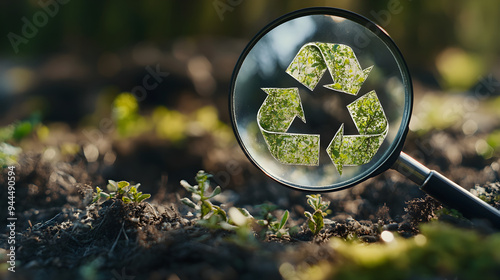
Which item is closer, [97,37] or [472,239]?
[472,239]

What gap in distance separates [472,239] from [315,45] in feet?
3.74

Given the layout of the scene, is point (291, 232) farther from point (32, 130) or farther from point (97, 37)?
point (97, 37)

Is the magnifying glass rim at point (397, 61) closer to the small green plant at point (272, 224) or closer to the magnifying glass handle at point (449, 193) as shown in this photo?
the magnifying glass handle at point (449, 193)

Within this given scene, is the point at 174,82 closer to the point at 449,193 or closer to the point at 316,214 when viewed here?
the point at 316,214

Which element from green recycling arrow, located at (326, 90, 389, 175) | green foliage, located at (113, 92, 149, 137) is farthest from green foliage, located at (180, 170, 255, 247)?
green foliage, located at (113, 92, 149, 137)

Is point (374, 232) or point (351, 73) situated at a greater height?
point (351, 73)

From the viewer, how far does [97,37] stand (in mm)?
6715

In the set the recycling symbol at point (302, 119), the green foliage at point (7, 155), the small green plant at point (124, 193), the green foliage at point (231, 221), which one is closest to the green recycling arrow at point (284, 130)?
the recycling symbol at point (302, 119)

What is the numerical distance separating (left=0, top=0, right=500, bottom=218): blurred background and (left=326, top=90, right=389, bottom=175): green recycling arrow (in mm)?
1239

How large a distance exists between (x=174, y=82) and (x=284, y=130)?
12.1 ft

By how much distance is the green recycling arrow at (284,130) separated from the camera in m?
2.15

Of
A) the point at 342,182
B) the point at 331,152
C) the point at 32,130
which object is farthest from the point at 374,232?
the point at 32,130

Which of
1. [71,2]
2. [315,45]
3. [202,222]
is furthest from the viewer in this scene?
[71,2]

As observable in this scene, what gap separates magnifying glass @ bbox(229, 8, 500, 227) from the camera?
207 cm
